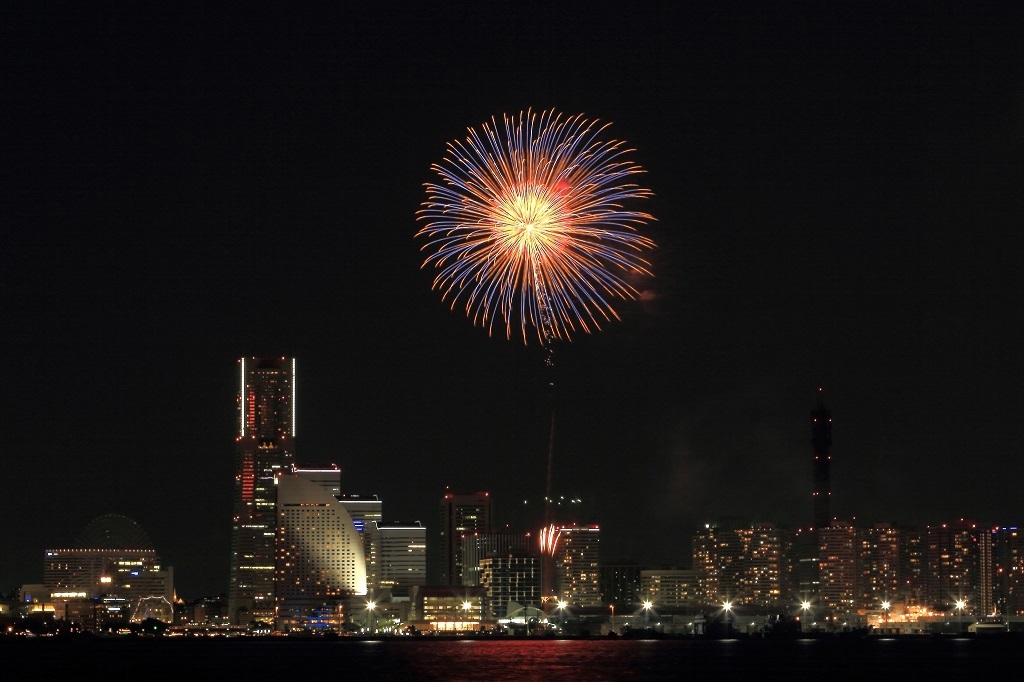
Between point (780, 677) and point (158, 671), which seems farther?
point (158, 671)

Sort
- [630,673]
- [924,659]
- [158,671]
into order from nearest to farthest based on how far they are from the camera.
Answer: [630,673] → [158,671] → [924,659]

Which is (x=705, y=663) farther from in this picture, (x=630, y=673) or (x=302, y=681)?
(x=302, y=681)

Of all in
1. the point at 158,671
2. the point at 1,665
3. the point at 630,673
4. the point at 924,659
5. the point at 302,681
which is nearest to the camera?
the point at 302,681

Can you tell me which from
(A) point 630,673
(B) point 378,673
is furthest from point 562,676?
(B) point 378,673

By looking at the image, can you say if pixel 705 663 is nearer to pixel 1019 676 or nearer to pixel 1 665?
pixel 1019 676

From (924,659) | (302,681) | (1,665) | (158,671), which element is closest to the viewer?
(302,681)

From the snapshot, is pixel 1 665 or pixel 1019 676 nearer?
pixel 1019 676

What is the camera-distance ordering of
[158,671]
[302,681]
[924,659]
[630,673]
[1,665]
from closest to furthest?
[302,681] → [630,673] → [158,671] → [1,665] → [924,659]

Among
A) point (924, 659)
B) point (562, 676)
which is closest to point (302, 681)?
point (562, 676)

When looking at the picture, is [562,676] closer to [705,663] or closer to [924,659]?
[705,663]
